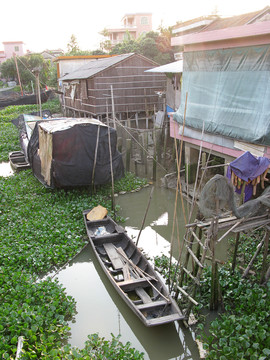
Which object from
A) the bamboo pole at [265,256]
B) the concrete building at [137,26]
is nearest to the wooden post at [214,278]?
the bamboo pole at [265,256]

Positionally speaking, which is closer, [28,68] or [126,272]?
[126,272]

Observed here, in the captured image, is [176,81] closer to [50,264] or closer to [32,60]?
[50,264]

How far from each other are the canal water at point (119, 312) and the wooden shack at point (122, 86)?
9353 millimetres

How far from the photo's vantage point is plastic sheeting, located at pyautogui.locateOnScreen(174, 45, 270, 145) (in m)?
7.67

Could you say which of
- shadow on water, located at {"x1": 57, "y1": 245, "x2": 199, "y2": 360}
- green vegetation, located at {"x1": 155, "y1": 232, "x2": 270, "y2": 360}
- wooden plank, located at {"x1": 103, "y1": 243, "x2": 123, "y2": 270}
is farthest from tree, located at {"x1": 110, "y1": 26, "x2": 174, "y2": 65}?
green vegetation, located at {"x1": 155, "y1": 232, "x2": 270, "y2": 360}

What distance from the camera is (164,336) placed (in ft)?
18.5

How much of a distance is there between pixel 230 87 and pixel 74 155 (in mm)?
5124

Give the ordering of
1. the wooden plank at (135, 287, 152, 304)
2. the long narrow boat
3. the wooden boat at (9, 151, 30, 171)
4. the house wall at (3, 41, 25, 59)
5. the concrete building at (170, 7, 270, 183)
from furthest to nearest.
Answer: the house wall at (3, 41, 25, 59), the wooden boat at (9, 151, 30, 171), the concrete building at (170, 7, 270, 183), the wooden plank at (135, 287, 152, 304), the long narrow boat

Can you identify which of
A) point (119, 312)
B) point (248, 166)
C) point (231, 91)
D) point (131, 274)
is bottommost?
point (119, 312)

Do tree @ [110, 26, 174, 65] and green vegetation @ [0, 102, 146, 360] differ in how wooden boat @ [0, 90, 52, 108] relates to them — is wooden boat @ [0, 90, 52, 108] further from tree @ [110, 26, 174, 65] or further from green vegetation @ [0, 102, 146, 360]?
green vegetation @ [0, 102, 146, 360]

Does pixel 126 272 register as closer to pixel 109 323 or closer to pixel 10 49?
pixel 109 323

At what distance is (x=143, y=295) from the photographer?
6.22 m

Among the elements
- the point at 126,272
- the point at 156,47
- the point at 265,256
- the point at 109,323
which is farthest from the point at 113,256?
the point at 156,47

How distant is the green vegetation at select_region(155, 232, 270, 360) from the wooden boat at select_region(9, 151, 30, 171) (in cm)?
1040
